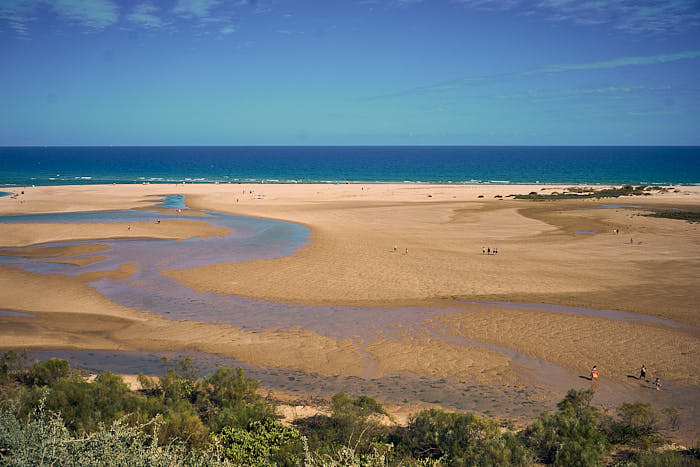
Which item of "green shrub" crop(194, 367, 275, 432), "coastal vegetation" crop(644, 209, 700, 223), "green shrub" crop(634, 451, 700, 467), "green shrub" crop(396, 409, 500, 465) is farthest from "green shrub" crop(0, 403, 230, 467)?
"coastal vegetation" crop(644, 209, 700, 223)

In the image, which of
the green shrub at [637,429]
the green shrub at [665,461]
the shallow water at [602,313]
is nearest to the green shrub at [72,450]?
the green shrub at [665,461]

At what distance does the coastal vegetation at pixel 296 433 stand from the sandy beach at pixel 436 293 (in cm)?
415

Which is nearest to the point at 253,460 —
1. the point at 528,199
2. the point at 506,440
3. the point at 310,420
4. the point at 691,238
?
the point at 310,420

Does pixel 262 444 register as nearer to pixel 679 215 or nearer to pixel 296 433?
pixel 296 433

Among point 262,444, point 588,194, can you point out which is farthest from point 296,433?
point 588,194

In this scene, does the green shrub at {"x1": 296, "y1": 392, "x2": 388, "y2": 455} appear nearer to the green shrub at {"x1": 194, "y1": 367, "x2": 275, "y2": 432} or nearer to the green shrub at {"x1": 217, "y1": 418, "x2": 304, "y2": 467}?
the green shrub at {"x1": 217, "y1": 418, "x2": 304, "y2": 467}

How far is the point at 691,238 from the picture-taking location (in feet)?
121

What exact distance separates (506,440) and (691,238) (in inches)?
1398

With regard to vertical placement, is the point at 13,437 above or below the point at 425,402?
above

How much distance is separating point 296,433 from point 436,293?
15.1m

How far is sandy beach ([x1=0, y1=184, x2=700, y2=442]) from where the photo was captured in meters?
17.3

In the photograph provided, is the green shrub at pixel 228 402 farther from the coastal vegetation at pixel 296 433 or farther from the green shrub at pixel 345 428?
the green shrub at pixel 345 428

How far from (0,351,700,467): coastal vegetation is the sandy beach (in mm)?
4152

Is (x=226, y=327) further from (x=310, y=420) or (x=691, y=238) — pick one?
(x=691, y=238)
